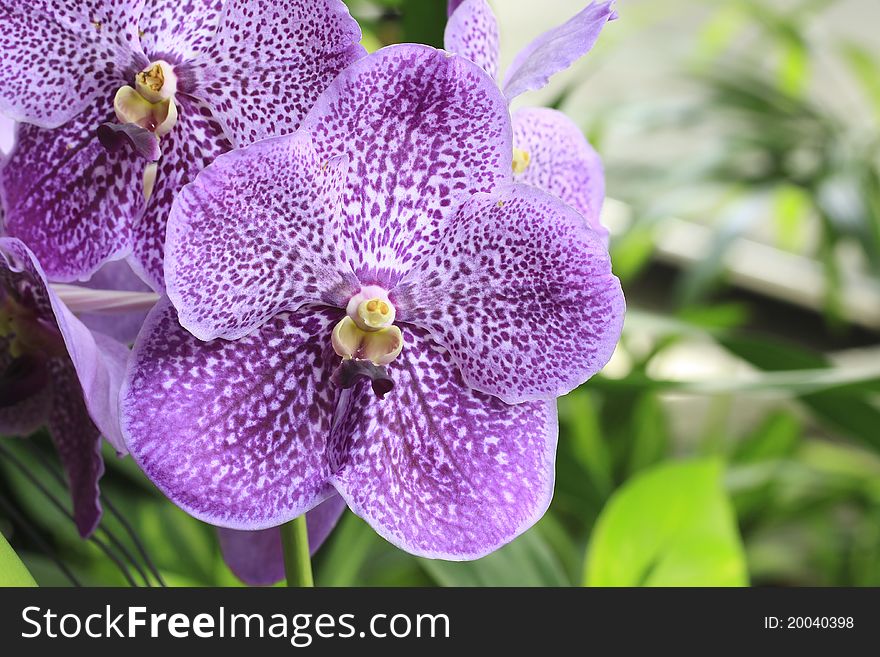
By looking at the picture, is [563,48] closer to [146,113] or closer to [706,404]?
[146,113]

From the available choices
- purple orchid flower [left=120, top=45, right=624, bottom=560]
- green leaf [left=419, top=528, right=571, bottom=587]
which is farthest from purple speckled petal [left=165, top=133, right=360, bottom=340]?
green leaf [left=419, top=528, right=571, bottom=587]

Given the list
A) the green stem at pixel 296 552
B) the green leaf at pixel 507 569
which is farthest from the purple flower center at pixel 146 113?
the green leaf at pixel 507 569

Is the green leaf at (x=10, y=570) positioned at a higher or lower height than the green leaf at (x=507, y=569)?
higher

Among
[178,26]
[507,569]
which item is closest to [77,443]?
[178,26]

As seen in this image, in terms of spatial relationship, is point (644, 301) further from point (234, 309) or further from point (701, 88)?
point (234, 309)

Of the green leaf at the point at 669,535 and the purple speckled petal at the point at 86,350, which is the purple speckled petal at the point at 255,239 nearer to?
the purple speckled petal at the point at 86,350
